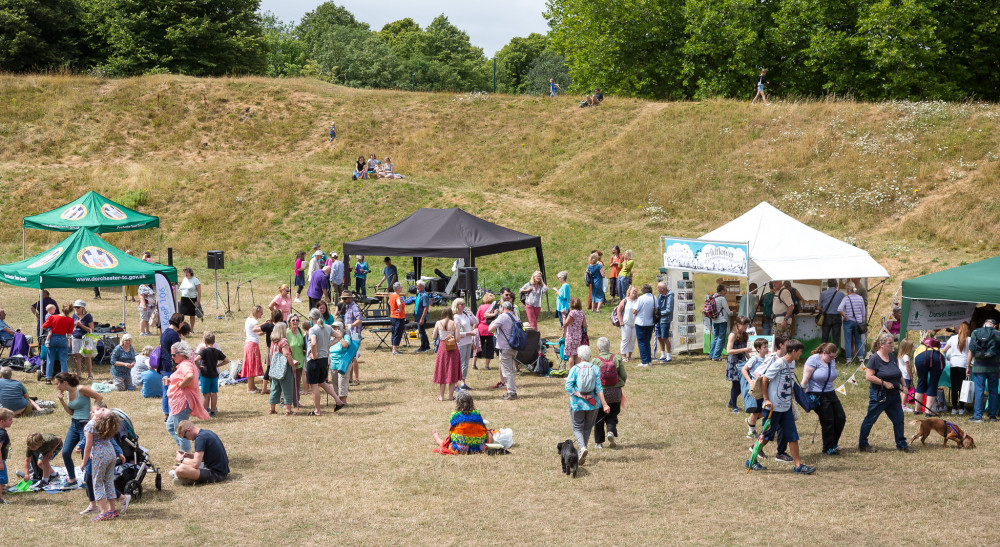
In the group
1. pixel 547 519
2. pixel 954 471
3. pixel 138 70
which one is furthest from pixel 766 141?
pixel 138 70

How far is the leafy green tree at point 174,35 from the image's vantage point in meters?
49.4

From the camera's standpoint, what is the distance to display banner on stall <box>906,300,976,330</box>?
1327 centimetres

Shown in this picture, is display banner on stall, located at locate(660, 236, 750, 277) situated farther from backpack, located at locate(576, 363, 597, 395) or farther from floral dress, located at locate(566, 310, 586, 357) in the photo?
backpack, located at locate(576, 363, 597, 395)

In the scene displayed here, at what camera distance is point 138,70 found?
49875mm

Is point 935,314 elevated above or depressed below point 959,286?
below

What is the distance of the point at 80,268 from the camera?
1602 cm

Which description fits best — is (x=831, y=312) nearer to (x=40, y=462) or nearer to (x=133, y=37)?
(x=40, y=462)

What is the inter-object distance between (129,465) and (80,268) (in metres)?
8.90

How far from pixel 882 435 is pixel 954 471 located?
5.13 ft

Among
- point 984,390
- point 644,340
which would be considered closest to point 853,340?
point 984,390

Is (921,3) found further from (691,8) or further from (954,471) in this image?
(954,471)

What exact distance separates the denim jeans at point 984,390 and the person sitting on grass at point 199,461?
34.1 ft

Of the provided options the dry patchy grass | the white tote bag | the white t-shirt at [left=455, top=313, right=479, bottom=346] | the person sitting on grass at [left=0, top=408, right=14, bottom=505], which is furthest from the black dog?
the white tote bag

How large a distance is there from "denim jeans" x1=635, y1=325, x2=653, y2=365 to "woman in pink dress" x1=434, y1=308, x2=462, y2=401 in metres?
4.10
